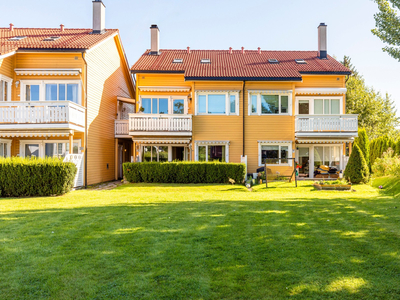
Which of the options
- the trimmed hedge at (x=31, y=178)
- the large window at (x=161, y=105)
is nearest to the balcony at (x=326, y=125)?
the large window at (x=161, y=105)

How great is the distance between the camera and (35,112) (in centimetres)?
1784

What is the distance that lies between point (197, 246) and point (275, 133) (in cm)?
1767

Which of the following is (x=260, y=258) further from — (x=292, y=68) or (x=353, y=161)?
(x=292, y=68)

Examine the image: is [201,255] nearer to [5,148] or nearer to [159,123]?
[159,123]

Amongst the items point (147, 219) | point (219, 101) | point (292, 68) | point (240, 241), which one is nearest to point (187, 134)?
point (219, 101)

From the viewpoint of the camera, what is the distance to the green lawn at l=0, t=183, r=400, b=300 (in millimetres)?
4384

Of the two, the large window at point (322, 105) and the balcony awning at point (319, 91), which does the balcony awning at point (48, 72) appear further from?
the large window at point (322, 105)

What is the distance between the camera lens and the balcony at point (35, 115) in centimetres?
1767

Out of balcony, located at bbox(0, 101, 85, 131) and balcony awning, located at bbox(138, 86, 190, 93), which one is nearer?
balcony, located at bbox(0, 101, 85, 131)

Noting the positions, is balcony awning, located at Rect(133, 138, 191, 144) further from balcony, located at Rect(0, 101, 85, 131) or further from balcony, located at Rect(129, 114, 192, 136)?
balcony, located at Rect(0, 101, 85, 131)

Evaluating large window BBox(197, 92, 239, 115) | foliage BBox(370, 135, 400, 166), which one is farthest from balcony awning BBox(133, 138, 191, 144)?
foliage BBox(370, 135, 400, 166)

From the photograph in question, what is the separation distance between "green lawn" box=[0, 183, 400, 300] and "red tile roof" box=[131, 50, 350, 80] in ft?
47.6

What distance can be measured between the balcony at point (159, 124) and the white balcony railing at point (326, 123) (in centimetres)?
765

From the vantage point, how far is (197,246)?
20.0 feet
